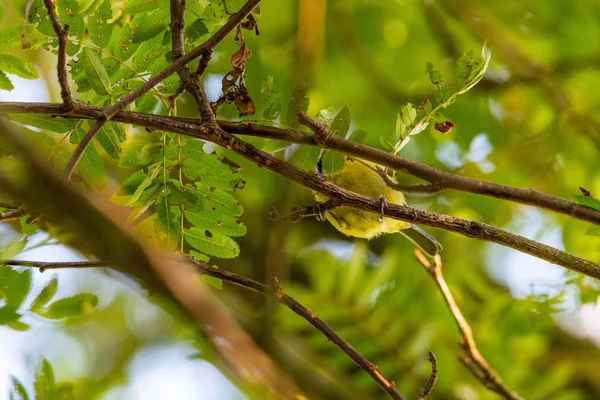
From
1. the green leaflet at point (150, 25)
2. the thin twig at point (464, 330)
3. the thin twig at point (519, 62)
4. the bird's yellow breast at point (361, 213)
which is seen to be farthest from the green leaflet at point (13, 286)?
the thin twig at point (519, 62)

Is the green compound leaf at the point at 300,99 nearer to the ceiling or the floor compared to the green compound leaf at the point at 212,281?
nearer to the ceiling

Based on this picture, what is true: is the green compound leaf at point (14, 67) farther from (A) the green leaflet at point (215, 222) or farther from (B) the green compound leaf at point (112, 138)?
(A) the green leaflet at point (215, 222)

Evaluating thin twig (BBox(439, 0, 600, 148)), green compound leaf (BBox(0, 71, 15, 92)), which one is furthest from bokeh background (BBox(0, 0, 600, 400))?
green compound leaf (BBox(0, 71, 15, 92))

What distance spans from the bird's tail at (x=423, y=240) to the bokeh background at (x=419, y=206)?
232mm

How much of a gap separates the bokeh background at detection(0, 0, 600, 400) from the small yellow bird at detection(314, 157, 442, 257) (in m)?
0.20

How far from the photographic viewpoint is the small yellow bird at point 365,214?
2.52 m

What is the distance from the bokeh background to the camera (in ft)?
10.1

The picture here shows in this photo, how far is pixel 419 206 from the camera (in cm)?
382

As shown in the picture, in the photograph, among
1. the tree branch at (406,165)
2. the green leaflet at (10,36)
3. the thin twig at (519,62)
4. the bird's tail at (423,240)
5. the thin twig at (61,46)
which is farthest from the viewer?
the thin twig at (519,62)

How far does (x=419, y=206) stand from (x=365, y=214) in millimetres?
1407

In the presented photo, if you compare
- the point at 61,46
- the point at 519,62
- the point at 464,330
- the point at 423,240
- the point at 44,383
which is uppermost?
the point at 519,62

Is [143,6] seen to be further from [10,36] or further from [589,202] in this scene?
[589,202]

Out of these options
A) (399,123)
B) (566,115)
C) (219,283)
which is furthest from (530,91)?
(219,283)

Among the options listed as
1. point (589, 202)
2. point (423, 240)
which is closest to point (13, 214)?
point (589, 202)
